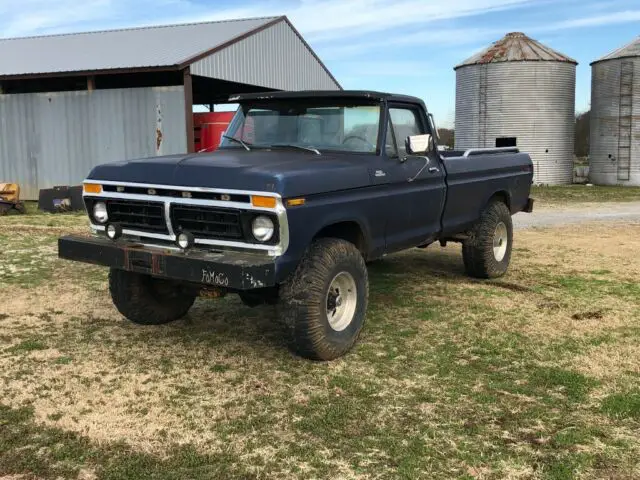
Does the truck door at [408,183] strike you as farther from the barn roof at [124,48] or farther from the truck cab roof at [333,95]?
the barn roof at [124,48]

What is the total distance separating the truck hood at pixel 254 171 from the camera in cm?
419

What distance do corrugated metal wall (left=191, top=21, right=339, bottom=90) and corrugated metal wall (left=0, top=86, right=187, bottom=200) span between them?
1627mm

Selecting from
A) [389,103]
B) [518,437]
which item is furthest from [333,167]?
[518,437]

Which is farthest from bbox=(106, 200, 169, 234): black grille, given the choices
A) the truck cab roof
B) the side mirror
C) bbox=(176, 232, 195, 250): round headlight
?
the side mirror

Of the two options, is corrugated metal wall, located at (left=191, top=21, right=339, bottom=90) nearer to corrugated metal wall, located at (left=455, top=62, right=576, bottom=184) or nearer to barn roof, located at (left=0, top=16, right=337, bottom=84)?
barn roof, located at (left=0, top=16, right=337, bottom=84)

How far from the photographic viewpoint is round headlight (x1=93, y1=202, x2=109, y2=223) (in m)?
5.01

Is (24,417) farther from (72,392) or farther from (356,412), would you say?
(356,412)

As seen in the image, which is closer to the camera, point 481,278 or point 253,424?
point 253,424

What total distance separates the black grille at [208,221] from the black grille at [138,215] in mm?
152

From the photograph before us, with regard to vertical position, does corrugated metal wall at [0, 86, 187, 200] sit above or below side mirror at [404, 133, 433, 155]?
above

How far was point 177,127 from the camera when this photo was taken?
52.3 ft

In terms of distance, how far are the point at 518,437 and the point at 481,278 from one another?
4.20 m

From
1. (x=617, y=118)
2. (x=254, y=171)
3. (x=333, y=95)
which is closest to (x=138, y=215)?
(x=254, y=171)

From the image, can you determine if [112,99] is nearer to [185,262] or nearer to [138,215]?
[138,215]
